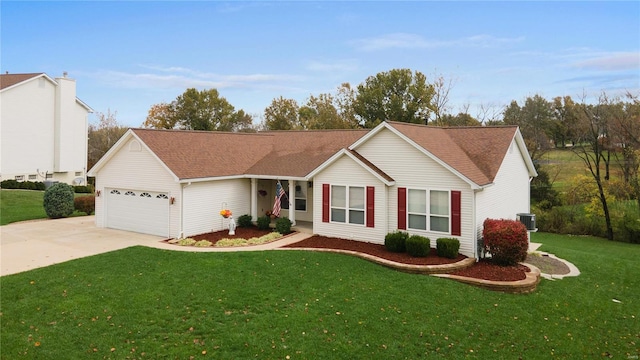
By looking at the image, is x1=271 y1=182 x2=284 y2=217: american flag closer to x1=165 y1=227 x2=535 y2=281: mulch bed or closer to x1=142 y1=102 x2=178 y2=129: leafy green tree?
x1=165 y1=227 x2=535 y2=281: mulch bed

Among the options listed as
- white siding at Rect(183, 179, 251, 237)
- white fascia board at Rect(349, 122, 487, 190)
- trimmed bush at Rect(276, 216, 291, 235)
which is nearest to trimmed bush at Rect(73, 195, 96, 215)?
white siding at Rect(183, 179, 251, 237)

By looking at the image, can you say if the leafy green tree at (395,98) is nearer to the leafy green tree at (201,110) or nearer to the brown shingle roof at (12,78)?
the leafy green tree at (201,110)

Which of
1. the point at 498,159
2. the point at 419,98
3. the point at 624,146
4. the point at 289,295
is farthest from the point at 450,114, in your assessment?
the point at 289,295

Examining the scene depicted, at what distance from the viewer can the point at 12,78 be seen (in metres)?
34.2

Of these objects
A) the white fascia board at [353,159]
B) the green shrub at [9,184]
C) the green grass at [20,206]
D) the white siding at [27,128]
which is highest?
the white siding at [27,128]

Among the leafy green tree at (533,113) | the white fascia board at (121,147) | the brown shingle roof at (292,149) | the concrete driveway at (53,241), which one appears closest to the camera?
the concrete driveway at (53,241)

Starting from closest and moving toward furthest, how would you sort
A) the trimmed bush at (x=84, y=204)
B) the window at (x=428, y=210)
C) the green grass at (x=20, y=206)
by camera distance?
the window at (x=428, y=210)
the green grass at (x=20, y=206)
the trimmed bush at (x=84, y=204)

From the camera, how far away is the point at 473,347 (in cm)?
823

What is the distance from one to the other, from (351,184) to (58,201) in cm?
1613

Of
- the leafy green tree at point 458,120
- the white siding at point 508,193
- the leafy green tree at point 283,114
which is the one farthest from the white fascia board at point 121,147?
the leafy green tree at point 283,114

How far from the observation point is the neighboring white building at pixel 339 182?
604 inches

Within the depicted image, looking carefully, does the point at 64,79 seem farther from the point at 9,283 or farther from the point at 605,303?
the point at 605,303

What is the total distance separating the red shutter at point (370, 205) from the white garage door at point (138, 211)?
8.63 metres

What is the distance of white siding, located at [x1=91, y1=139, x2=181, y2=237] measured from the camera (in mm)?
17375
